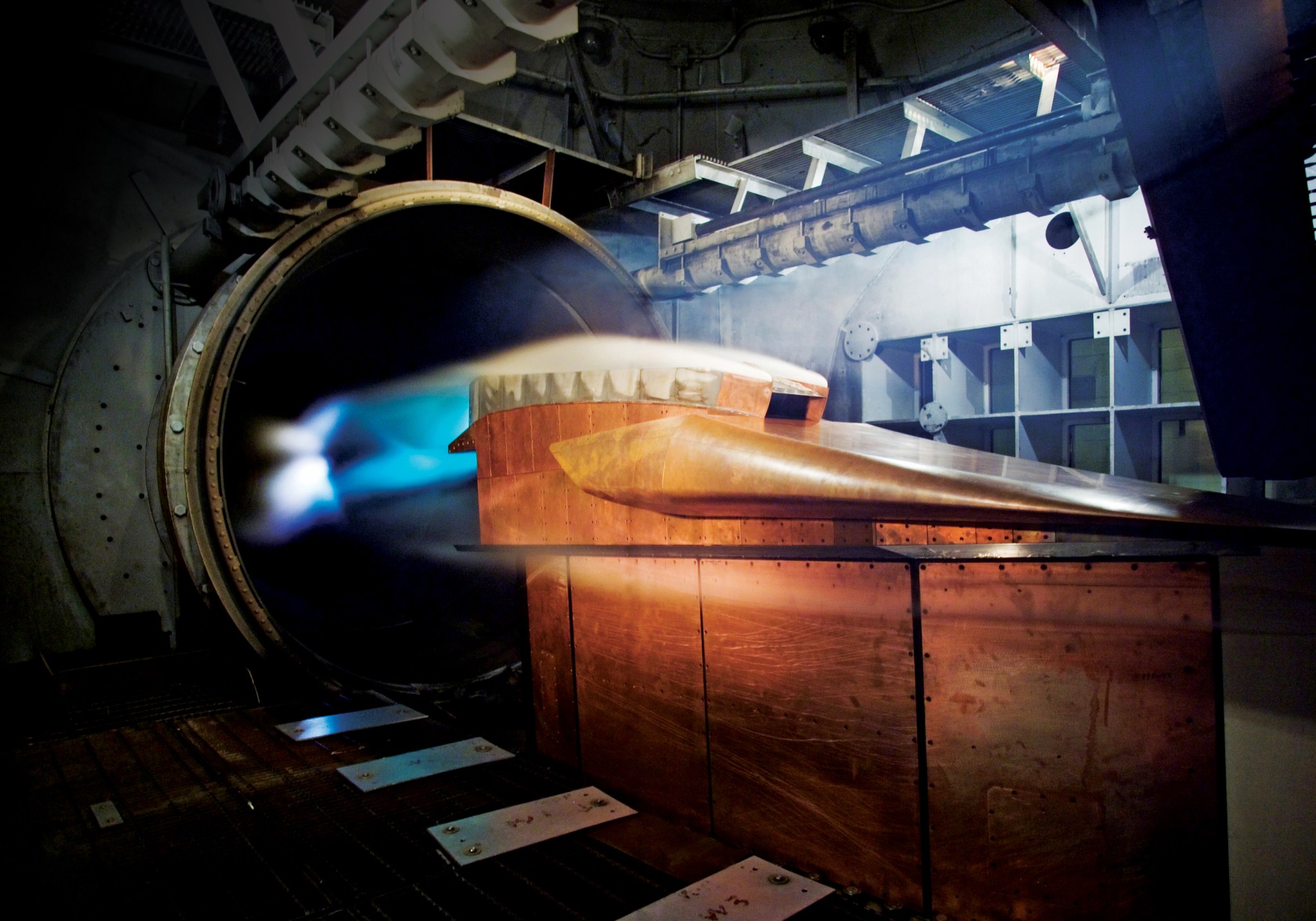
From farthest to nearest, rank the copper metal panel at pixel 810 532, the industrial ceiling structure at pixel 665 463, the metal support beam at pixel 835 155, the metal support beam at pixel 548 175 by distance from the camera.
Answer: the metal support beam at pixel 835 155, the metal support beam at pixel 548 175, the copper metal panel at pixel 810 532, the industrial ceiling structure at pixel 665 463

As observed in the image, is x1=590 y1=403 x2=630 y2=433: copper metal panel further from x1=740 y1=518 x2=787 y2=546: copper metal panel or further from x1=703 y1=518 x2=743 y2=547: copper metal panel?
x1=740 y1=518 x2=787 y2=546: copper metal panel

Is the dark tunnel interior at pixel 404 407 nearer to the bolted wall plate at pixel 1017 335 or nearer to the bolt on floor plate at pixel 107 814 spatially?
the bolt on floor plate at pixel 107 814

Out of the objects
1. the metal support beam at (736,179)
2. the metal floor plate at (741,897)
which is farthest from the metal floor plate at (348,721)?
the metal support beam at (736,179)

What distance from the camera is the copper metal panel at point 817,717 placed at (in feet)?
7.02

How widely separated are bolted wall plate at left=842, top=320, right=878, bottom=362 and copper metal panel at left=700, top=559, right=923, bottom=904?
12.0 feet

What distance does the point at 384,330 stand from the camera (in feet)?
17.6

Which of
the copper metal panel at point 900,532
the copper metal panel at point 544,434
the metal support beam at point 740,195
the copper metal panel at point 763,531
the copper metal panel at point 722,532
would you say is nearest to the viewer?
the copper metal panel at point 900,532

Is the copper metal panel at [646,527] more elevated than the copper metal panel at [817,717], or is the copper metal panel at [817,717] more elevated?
the copper metal panel at [646,527]

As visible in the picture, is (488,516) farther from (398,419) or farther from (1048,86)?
(1048,86)

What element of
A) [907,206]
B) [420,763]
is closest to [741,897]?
[420,763]

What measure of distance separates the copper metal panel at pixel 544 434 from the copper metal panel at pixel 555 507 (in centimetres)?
4

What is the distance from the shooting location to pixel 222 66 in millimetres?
3619

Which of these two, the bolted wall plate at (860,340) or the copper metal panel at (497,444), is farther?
the bolted wall plate at (860,340)

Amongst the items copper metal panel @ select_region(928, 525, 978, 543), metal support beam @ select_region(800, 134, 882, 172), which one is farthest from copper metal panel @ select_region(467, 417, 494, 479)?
metal support beam @ select_region(800, 134, 882, 172)
